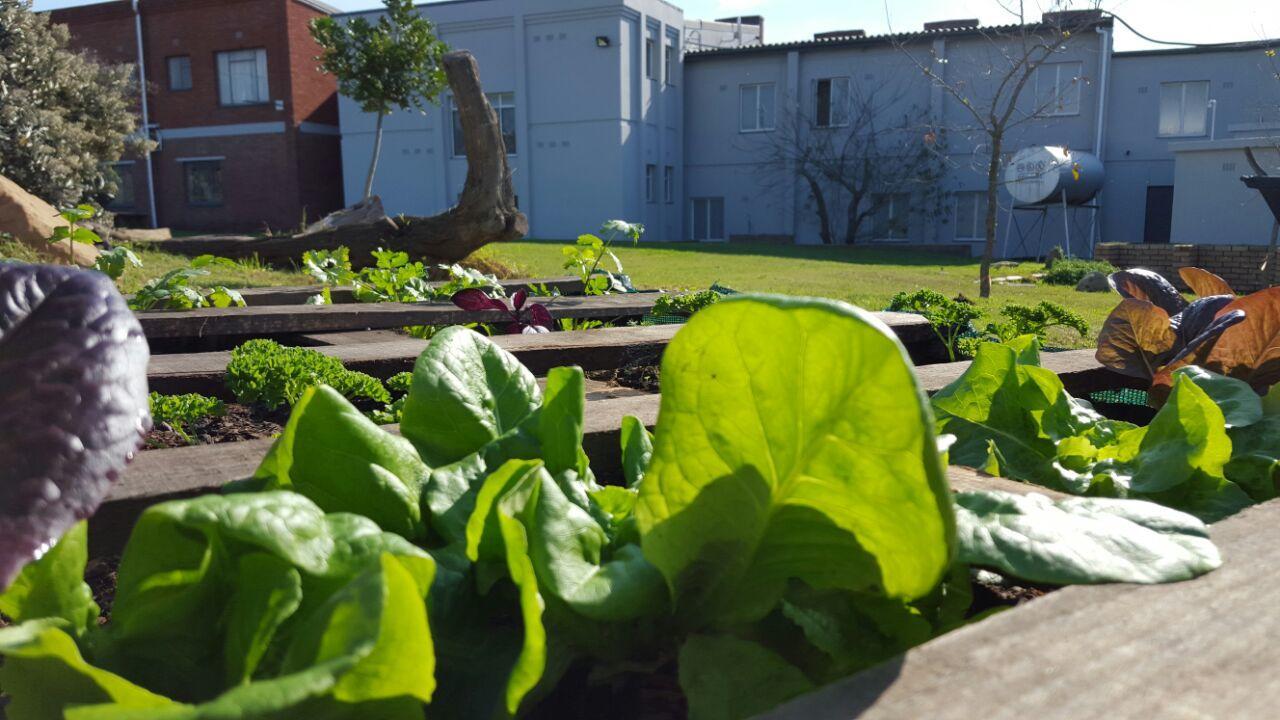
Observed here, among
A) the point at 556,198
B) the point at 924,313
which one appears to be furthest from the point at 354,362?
the point at 556,198

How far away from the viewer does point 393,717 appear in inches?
23.9

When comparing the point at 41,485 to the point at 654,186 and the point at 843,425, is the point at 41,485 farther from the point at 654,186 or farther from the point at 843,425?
the point at 654,186

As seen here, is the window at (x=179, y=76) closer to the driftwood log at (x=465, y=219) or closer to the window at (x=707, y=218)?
the window at (x=707, y=218)

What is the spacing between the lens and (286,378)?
1.94 m

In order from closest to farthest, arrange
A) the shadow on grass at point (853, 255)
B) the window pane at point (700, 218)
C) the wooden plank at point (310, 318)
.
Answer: the wooden plank at point (310, 318)
the shadow on grass at point (853, 255)
the window pane at point (700, 218)

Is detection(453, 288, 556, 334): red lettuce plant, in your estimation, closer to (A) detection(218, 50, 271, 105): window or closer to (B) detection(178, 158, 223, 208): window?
(A) detection(218, 50, 271, 105): window

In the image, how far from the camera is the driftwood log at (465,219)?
8.32 m

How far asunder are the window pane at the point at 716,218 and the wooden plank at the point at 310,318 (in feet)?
85.3

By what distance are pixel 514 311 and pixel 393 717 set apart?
2.95 metres

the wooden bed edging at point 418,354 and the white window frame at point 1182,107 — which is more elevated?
the white window frame at point 1182,107

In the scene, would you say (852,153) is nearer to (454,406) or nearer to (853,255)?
(853,255)

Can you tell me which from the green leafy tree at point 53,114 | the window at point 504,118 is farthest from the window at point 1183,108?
the green leafy tree at point 53,114

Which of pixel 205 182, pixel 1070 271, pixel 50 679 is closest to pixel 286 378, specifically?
pixel 50 679

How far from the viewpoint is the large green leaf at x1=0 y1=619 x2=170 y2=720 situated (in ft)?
1.91
